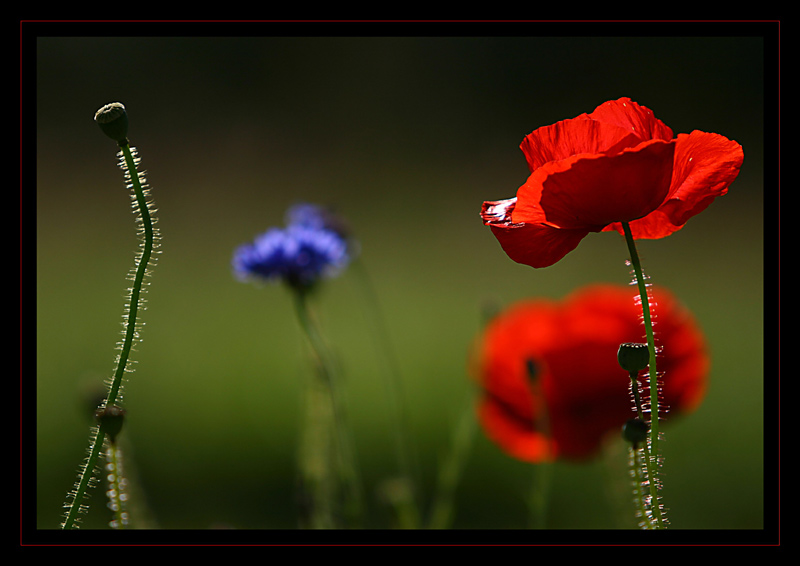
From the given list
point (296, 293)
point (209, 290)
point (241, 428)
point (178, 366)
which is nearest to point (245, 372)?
point (178, 366)

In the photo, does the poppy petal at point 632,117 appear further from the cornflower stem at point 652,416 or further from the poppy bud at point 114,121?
the poppy bud at point 114,121

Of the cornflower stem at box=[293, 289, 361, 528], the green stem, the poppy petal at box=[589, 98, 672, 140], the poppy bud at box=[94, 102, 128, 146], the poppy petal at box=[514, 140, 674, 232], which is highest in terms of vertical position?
the poppy petal at box=[589, 98, 672, 140]

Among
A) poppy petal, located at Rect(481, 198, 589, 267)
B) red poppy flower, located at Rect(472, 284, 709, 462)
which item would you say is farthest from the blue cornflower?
poppy petal, located at Rect(481, 198, 589, 267)

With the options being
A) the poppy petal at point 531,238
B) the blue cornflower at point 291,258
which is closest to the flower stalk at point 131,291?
the poppy petal at point 531,238

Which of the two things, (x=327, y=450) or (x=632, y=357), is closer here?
(x=632, y=357)

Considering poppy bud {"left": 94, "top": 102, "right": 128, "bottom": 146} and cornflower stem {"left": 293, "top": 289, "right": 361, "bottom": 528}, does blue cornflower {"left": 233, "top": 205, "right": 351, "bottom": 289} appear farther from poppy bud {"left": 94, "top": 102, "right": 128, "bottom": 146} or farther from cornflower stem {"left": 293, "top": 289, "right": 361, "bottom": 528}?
poppy bud {"left": 94, "top": 102, "right": 128, "bottom": 146}

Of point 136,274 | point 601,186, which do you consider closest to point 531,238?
point 601,186

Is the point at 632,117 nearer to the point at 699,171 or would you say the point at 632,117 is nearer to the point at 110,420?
the point at 699,171
